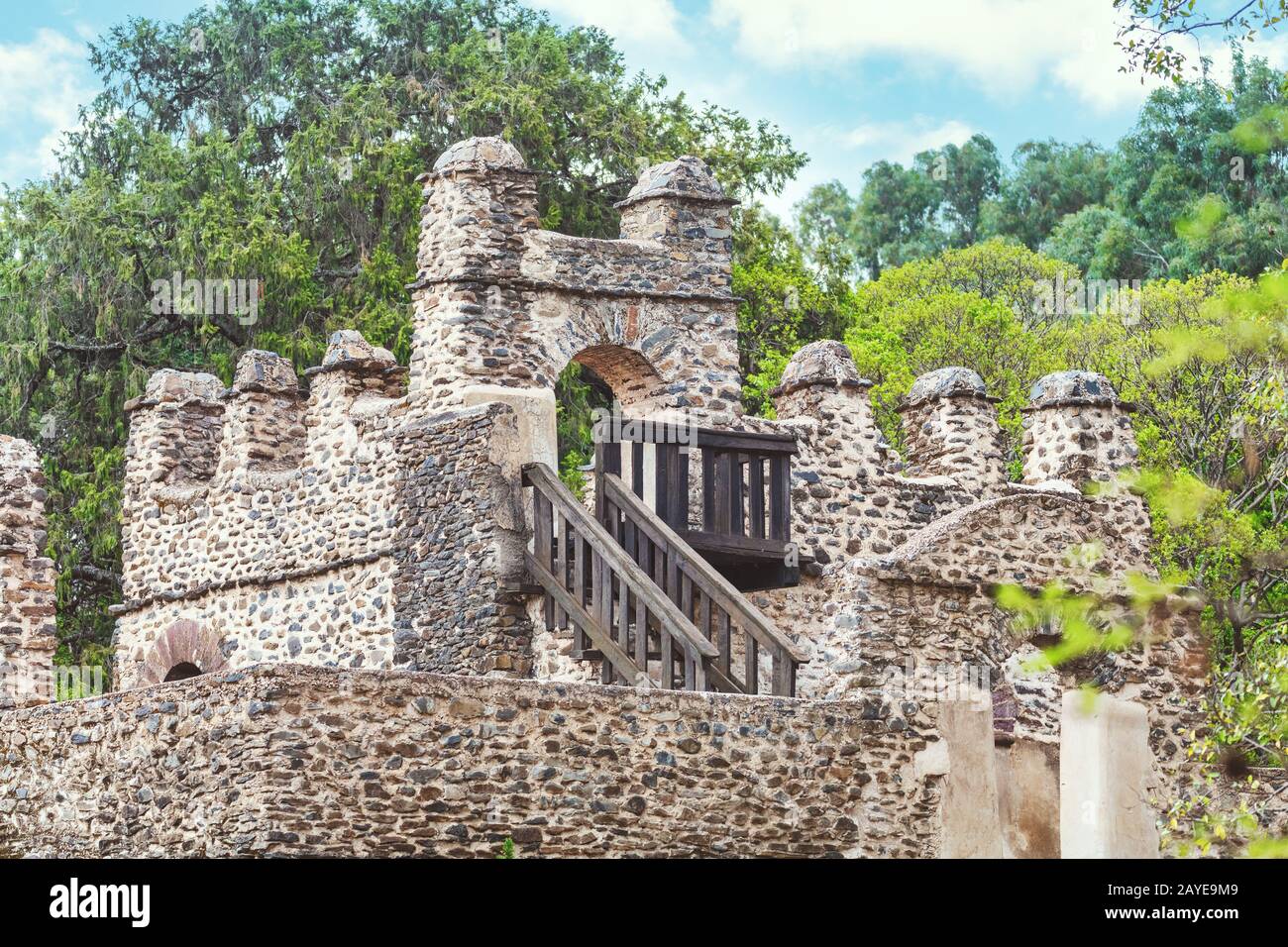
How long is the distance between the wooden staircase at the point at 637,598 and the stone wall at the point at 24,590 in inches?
185

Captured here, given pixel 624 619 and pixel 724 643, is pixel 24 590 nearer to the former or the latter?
pixel 624 619

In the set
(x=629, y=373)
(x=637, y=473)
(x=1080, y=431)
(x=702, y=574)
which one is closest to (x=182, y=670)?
(x=629, y=373)

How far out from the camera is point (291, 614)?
23797mm

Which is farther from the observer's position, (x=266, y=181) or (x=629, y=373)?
(x=266, y=181)

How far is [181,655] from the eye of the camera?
25.1 m

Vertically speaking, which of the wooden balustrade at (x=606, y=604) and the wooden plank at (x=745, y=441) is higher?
the wooden plank at (x=745, y=441)

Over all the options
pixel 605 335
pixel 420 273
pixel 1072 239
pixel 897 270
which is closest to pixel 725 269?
pixel 605 335

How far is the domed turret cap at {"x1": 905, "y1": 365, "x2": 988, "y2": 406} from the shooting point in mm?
24000

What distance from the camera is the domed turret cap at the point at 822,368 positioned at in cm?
2348

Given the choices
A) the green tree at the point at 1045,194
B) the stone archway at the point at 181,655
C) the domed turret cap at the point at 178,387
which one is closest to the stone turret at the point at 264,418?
the domed turret cap at the point at 178,387

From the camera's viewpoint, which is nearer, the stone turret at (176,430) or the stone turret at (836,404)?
the stone turret at (836,404)

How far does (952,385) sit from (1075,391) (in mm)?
1216

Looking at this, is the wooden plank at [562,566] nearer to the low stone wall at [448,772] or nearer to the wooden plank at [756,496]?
the wooden plank at [756,496]
